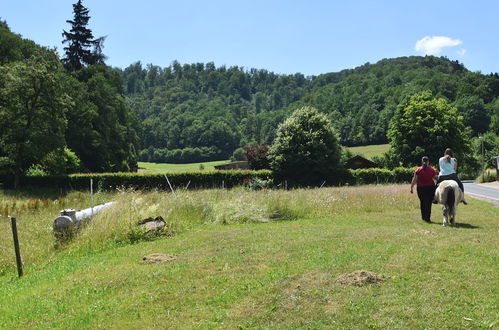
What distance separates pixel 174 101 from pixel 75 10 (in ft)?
388

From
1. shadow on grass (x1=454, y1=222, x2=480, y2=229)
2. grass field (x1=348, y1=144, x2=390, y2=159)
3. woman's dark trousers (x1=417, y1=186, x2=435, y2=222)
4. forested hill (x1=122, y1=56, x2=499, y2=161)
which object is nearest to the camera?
→ shadow on grass (x1=454, y1=222, x2=480, y2=229)

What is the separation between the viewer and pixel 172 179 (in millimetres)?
38906

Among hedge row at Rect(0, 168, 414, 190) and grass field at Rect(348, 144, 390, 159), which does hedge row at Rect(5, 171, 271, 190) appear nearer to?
hedge row at Rect(0, 168, 414, 190)

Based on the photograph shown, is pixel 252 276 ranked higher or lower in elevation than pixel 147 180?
higher

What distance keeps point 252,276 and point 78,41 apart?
58837mm

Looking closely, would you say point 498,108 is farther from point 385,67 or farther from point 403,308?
point 403,308

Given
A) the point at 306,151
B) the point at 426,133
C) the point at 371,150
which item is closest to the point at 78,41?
the point at 306,151

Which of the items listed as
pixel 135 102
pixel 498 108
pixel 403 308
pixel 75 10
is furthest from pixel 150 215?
pixel 135 102

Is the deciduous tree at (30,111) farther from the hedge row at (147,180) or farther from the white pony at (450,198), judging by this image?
the white pony at (450,198)

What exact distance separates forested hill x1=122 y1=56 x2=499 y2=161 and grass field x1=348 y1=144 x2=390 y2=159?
4.28m

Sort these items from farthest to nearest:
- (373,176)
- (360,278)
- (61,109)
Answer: (373,176) < (61,109) < (360,278)

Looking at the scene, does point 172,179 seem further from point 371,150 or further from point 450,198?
point 371,150

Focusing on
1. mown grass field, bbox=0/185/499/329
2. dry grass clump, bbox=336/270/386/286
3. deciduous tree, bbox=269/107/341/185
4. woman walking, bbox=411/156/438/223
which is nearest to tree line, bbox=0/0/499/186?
deciduous tree, bbox=269/107/341/185

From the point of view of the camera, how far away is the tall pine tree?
191 ft
